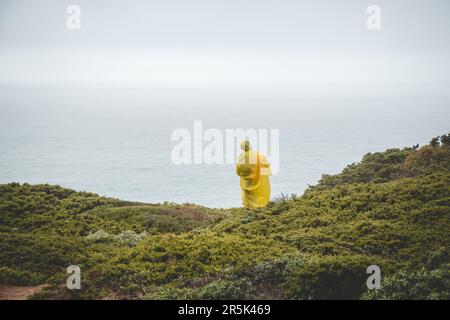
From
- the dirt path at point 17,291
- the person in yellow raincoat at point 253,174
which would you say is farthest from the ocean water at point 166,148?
the dirt path at point 17,291

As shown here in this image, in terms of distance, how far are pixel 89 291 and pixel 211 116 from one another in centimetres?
9152

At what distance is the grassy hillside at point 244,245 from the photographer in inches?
423

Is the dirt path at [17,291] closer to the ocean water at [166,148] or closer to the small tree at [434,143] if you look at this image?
the small tree at [434,143]

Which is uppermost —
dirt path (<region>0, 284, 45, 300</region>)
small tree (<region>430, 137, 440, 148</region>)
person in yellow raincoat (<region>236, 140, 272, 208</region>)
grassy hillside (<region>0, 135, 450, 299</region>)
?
small tree (<region>430, 137, 440, 148</region>)

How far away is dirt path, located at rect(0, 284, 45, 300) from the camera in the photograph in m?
10.8

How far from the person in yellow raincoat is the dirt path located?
762 cm

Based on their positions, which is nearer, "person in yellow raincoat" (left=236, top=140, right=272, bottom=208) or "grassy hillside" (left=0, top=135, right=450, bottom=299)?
"grassy hillside" (left=0, top=135, right=450, bottom=299)

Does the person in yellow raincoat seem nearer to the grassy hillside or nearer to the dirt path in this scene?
the grassy hillside

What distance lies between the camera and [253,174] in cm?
1772

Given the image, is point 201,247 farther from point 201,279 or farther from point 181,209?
point 181,209

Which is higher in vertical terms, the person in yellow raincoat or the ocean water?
the ocean water

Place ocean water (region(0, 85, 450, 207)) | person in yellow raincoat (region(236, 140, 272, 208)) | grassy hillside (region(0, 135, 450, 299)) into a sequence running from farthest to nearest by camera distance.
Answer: ocean water (region(0, 85, 450, 207))
person in yellow raincoat (region(236, 140, 272, 208))
grassy hillside (region(0, 135, 450, 299))

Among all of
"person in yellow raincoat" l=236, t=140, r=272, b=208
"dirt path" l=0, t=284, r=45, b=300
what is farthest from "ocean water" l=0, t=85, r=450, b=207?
"dirt path" l=0, t=284, r=45, b=300

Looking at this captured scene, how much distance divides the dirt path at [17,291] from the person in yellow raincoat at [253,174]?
7623 millimetres
